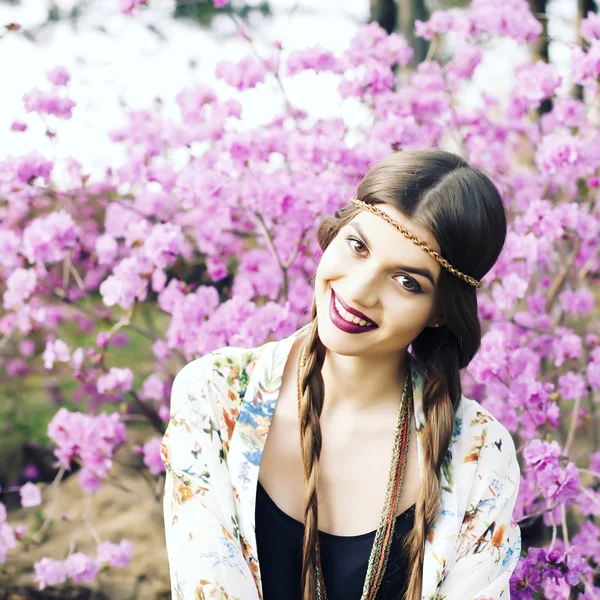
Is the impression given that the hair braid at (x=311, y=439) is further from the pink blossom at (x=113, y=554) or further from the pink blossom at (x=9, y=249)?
the pink blossom at (x=9, y=249)

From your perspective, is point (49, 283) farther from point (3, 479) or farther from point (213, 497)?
point (213, 497)

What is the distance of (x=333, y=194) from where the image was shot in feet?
7.34

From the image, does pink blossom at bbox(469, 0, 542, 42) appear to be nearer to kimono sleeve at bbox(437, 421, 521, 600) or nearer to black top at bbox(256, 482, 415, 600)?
kimono sleeve at bbox(437, 421, 521, 600)

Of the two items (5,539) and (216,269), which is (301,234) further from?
(5,539)

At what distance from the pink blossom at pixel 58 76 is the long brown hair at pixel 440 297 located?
1358mm

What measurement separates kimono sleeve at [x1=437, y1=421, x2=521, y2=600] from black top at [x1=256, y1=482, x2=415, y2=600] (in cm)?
10

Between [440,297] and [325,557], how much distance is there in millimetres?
512

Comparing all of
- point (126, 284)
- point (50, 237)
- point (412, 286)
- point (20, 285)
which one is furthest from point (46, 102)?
point (412, 286)

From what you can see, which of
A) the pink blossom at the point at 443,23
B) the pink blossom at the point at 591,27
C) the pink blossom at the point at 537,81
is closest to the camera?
the pink blossom at the point at 591,27

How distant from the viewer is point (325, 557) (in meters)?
1.39

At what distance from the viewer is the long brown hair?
1272 millimetres

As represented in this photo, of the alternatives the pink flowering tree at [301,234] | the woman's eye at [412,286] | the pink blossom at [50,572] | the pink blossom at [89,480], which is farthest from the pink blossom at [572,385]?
the pink blossom at [50,572]

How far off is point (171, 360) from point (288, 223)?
791 millimetres

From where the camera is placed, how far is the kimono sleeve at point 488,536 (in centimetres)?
133
